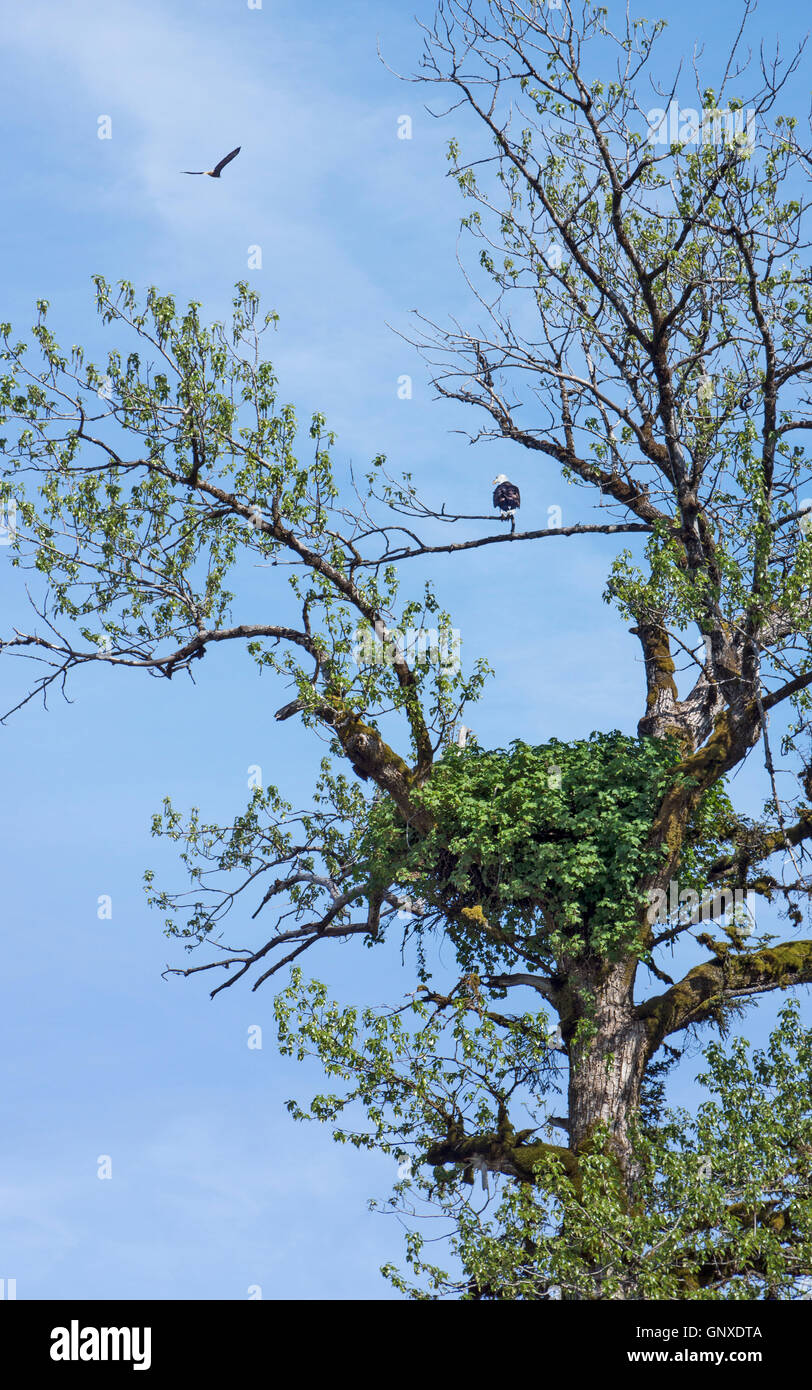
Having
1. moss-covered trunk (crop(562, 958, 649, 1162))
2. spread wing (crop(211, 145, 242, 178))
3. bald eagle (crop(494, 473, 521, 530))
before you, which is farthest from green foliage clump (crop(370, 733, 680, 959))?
spread wing (crop(211, 145, 242, 178))

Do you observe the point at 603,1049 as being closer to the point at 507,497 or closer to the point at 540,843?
the point at 540,843

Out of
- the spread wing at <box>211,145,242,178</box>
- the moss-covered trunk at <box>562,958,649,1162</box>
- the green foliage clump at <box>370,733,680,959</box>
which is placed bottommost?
the moss-covered trunk at <box>562,958,649,1162</box>

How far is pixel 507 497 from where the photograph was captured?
50.0 feet

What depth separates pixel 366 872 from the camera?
15.1 meters

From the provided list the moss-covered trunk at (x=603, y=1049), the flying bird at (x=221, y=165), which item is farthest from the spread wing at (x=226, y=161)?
the moss-covered trunk at (x=603, y=1049)

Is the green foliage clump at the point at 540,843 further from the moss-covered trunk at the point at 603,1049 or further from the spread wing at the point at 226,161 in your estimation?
the spread wing at the point at 226,161

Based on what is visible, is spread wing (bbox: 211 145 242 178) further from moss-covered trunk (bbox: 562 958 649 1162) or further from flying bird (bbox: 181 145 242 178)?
moss-covered trunk (bbox: 562 958 649 1162)

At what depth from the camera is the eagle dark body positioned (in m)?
15.2

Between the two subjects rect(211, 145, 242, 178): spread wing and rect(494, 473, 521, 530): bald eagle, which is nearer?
rect(211, 145, 242, 178): spread wing

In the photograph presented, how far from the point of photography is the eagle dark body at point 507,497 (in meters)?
15.2

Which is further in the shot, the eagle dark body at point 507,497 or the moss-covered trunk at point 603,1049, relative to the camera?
the eagle dark body at point 507,497

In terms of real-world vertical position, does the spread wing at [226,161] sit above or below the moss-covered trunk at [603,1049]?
above
